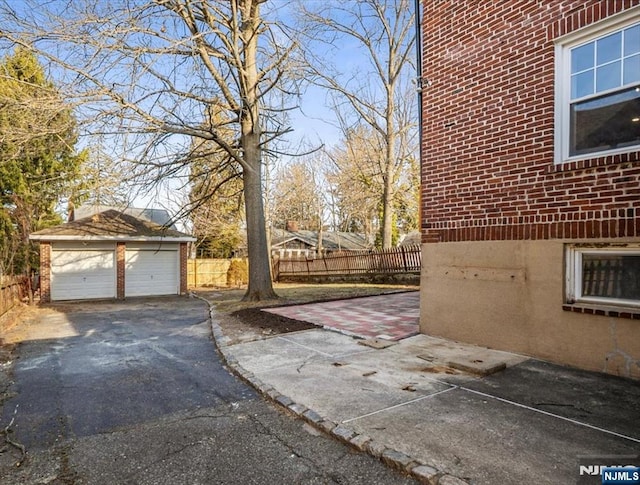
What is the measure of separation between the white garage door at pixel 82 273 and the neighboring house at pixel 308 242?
18.7m

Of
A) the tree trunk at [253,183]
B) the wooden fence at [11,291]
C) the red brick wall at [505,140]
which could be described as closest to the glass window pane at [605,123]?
the red brick wall at [505,140]

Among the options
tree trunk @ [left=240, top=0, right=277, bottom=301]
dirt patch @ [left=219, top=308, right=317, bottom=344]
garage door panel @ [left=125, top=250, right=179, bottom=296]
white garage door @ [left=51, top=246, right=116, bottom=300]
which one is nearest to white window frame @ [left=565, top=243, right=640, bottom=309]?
dirt patch @ [left=219, top=308, right=317, bottom=344]

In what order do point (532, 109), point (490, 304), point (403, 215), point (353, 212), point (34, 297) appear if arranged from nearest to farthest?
point (532, 109) → point (490, 304) → point (34, 297) → point (403, 215) → point (353, 212)

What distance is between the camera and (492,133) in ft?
18.0

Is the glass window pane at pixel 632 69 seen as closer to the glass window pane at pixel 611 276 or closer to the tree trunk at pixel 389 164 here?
the glass window pane at pixel 611 276

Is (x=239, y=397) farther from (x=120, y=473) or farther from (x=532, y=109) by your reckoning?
(x=532, y=109)

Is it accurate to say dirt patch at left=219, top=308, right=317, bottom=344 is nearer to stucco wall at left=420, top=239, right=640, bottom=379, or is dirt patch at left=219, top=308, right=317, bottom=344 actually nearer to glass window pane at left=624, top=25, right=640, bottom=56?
stucco wall at left=420, top=239, right=640, bottom=379

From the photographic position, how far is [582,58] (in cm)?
474

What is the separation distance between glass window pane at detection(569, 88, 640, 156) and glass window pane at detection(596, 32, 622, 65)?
1.42 feet

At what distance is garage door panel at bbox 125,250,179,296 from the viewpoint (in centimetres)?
1731

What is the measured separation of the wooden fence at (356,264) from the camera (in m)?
16.7

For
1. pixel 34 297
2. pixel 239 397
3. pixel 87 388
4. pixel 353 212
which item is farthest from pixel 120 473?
pixel 353 212

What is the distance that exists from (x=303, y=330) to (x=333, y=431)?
4.05 m

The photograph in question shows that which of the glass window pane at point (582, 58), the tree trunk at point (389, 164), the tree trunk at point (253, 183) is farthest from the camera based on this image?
the tree trunk at point (389, 164)
